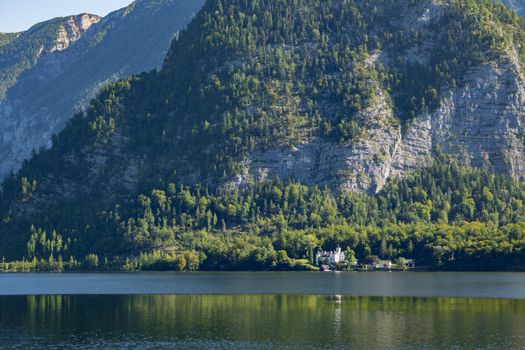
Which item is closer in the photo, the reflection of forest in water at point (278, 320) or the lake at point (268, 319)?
the lake at point (268, 319)

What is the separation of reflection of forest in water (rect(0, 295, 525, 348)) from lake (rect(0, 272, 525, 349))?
0.14 meters

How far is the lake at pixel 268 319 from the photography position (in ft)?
385

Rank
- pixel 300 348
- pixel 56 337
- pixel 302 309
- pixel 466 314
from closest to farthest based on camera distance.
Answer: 1. pixel 300 348
2. pixel 56 337
3. pixel 466 314
4. pixel 302 309

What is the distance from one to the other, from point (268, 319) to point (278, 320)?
1.99 metres

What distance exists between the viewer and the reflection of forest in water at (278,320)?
396 feet

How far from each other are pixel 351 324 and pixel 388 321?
6314 mm

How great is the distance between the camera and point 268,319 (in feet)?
461

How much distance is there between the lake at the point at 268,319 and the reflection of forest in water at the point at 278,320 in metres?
0.14

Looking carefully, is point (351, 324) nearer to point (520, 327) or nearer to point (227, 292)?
point (520, 327)

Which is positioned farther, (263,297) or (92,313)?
(263,297)

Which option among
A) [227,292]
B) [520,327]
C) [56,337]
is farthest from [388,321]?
[227,292]

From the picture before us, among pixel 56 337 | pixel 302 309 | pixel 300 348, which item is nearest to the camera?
pixel 300 348

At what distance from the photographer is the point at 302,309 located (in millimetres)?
155000

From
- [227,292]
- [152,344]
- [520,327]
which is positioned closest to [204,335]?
[152,344]
